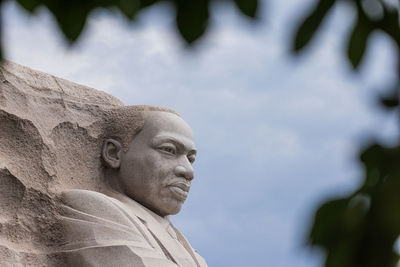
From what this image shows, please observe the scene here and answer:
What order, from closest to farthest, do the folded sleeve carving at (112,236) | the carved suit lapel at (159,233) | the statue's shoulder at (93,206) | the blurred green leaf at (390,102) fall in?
1. the blurred green leaf at (390,102)
2. the folded sleeve carving at (112,236)
3. the statue's shoulder at (93,206)
4. the carved suit lapel at (159,233)

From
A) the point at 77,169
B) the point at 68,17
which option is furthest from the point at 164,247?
the point at 68,17

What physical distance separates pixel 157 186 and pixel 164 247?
50cm

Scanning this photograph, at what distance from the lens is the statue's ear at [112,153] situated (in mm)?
5492

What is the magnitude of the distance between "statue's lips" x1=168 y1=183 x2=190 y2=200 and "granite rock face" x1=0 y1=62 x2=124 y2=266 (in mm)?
Result: 527

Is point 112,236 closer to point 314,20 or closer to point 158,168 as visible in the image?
point 158,168

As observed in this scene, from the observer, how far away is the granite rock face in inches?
189

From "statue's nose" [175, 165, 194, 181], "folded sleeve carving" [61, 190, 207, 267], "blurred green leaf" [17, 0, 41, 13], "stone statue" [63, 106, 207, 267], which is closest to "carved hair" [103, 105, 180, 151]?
"stone statue" [63, 106, 207, 267]

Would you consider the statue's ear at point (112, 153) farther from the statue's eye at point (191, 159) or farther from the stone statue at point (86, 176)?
the statue's eye at point (191, 159)

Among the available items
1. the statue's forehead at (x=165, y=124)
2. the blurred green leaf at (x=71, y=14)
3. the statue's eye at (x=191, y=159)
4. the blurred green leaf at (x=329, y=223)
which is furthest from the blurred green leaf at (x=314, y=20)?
the statue's eye at (x=191, y=159)

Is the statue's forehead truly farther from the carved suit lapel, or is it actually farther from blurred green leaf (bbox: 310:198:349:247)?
blurred green leaf (bbox: 310:198:349:247)

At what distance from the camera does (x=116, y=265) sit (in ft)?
15.0

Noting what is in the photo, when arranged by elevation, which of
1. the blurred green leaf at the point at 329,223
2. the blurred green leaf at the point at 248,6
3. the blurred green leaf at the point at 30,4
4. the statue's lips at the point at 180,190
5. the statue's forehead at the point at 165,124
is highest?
the blurred green leaf at the point at 248,6

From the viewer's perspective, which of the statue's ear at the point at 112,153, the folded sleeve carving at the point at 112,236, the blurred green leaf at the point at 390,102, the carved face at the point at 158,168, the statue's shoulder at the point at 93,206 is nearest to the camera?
the blurred green leaf at the point at 390,102

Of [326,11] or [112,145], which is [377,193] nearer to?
[326,11]
